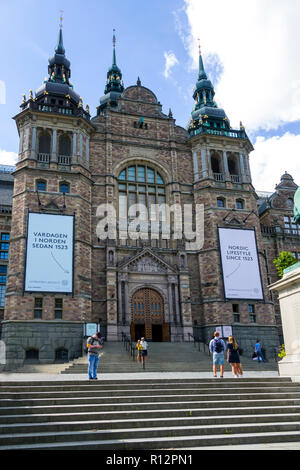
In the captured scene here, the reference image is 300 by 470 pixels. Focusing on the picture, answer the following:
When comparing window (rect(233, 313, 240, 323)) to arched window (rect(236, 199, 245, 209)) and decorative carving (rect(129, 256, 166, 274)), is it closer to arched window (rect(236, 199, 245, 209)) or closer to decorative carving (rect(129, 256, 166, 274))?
decorative carving (rect(129, 256, 166, 274))

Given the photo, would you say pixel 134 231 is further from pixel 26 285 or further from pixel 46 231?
pixel 26 285

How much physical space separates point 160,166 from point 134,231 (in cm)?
620

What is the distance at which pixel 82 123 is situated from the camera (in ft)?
100

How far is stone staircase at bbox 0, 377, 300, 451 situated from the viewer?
7.75 m

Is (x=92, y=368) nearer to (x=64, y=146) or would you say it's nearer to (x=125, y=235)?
(x=125, y=235)

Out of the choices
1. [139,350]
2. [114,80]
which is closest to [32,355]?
[139,350]

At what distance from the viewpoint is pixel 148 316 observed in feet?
92.3

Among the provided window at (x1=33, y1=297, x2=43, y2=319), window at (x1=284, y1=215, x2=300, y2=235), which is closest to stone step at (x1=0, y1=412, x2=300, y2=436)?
window at (x1=33, y1=297, x2=43, y2=319)

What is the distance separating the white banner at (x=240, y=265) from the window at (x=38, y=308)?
492 inches

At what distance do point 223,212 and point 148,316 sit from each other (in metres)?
9.84

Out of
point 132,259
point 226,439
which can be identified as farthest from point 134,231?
point 226,439

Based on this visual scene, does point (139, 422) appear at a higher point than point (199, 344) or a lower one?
lower
